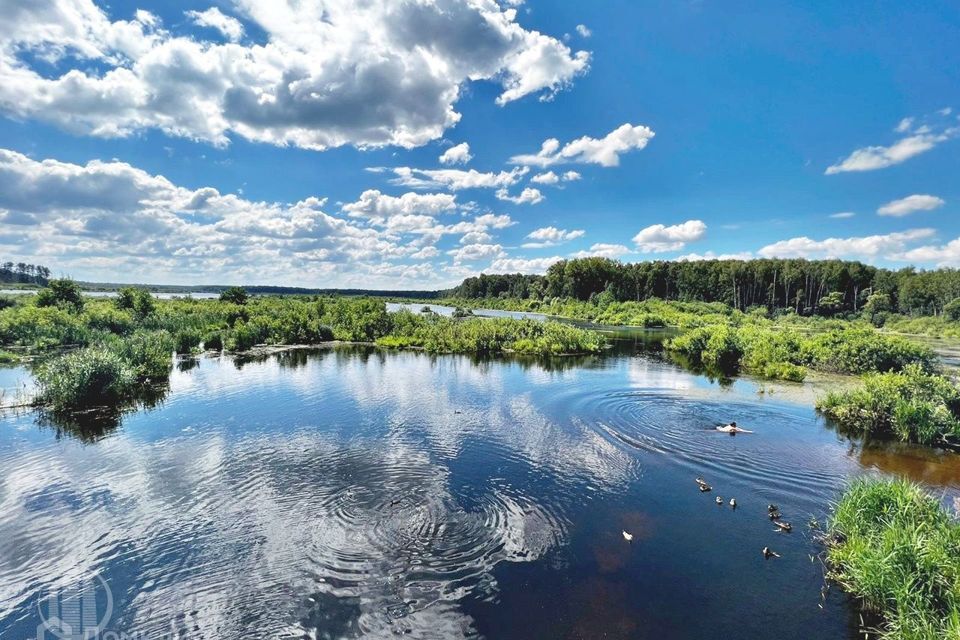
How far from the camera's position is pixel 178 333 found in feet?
150

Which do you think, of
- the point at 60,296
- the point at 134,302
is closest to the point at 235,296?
the point at 134,302

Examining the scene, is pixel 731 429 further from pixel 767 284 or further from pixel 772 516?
pixel 767 284

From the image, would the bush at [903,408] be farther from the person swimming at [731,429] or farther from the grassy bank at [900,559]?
the grassy bank at [900,559]

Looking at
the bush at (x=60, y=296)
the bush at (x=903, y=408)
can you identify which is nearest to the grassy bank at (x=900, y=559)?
the bush at (x=903, y=408)

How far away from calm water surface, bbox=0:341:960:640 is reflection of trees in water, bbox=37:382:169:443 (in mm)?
517

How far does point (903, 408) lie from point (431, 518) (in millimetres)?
23370

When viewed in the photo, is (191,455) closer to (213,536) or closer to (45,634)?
(213,536)

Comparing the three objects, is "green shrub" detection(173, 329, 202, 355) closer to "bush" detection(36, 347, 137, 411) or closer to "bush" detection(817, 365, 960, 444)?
"bush" detection(36, 347, 137, 411)

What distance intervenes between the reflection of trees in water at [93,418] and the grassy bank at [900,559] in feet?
92.3

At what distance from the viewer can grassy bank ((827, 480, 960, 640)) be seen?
896 centimetres

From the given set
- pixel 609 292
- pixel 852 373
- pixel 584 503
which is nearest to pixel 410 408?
→ pixel 584 503

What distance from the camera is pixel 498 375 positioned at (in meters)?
37.2

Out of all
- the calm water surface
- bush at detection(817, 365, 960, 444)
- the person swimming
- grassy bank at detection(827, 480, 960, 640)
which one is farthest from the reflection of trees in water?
bush at detection(817, 365, 960, 444)

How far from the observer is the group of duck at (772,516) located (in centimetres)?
1261
